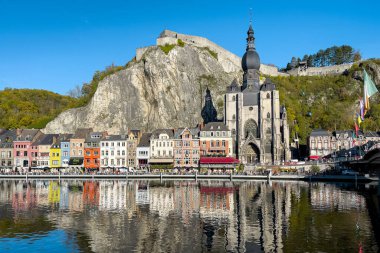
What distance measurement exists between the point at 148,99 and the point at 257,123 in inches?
1107

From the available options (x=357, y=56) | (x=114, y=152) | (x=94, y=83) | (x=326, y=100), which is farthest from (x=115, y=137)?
(x=357, y=56)

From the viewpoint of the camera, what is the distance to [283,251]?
2670 cm

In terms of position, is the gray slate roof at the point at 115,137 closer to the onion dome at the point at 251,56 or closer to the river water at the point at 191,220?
the onion dome at the point at 251,56

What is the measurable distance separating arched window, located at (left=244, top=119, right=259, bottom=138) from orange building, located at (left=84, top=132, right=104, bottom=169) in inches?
1213

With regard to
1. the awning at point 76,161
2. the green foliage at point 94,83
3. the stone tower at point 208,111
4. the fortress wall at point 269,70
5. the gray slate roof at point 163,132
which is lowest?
the awning at point 76,161

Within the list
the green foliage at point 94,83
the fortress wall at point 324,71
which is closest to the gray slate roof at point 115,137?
the green foliage at point 94,83

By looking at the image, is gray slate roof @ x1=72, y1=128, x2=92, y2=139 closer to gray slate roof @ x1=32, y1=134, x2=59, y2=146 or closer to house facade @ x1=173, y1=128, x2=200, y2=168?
gray slate roof @ x1=32, y1=134, x2=59, y2=146

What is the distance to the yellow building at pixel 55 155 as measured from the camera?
305 feet

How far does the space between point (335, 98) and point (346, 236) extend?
93.2 metres

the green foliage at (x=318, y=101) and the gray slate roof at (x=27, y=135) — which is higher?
the green foliage at (x=318, y=101)

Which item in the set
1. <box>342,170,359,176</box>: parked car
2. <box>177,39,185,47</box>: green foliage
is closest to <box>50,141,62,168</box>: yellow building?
<box>177,39,185,47</box>: green foliage

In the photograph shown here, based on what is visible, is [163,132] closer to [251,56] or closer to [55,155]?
[55,155]

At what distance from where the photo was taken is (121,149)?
90438mm

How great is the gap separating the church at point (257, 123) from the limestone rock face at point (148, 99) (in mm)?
12073
